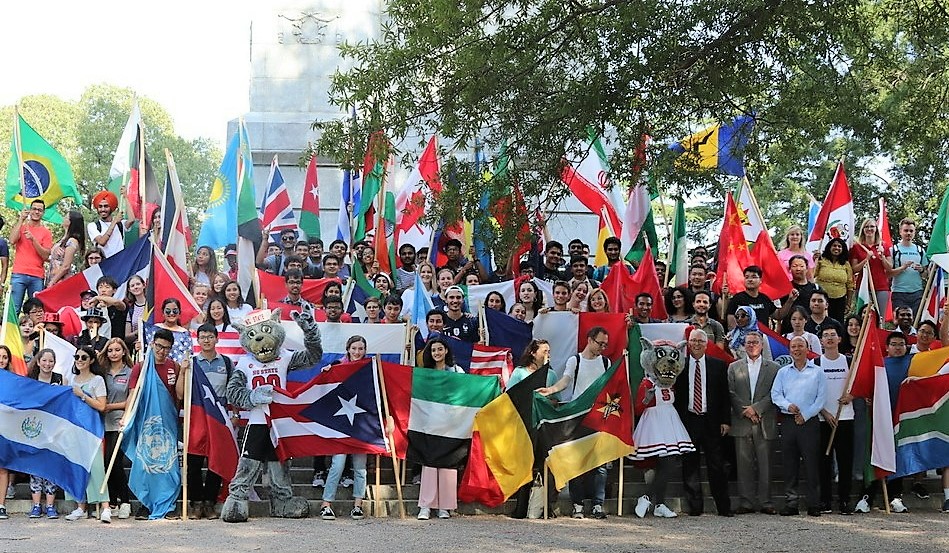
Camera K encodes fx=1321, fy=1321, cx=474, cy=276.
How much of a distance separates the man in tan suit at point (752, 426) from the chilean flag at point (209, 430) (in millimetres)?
5175

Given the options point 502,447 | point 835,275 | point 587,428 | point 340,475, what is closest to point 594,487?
point 587,428

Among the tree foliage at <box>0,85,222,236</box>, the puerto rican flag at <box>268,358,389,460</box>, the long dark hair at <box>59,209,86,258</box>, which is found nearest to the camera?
the puerto rican flag at <box>268,358,389,460</box>

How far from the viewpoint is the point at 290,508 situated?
506 inches

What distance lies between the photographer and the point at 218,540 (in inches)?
441

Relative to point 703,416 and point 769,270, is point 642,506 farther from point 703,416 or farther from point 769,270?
point 769,270

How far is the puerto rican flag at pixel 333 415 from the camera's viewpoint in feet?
42.3

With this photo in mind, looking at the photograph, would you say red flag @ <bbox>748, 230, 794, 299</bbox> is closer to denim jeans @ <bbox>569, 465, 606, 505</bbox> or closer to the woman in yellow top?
the woman in yellow top

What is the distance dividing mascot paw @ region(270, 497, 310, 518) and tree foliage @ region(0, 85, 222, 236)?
107 feet

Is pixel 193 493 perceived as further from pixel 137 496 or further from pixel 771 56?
pixel 771 56

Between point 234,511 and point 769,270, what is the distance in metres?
7.70

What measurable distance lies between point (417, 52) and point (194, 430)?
4274 mm

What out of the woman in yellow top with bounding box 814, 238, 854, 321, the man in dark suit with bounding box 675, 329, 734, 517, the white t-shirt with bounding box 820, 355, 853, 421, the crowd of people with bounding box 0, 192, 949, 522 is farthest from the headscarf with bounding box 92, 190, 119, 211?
the white t-shirt with bounding box 820, 355, 853, 421

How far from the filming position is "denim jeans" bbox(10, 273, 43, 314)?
57.2 feet

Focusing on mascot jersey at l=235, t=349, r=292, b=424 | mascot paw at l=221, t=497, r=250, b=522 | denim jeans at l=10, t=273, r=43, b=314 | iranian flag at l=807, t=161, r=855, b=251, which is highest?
iranian flag at l=807, t=161, r=855, b=251
